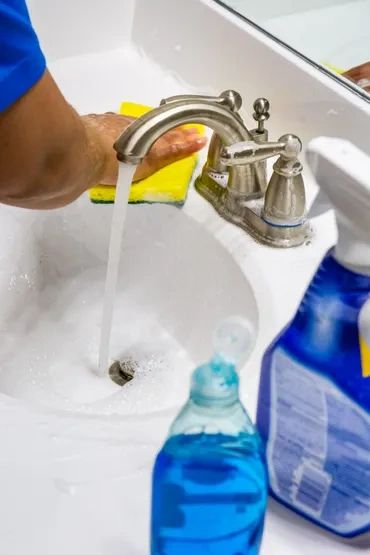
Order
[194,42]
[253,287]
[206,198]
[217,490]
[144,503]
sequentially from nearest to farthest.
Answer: [217,490] → [144,503] → [253,287] → [206,198] → [194,42]

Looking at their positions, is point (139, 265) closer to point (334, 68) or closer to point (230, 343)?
point (334, 68)

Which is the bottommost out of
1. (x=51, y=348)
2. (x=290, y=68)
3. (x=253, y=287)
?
(x=51, y=348)

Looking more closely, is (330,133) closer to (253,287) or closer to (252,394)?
(253,287)

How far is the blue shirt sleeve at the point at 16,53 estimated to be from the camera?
1.95 ft

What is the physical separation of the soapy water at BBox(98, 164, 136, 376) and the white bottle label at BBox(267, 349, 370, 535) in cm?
32

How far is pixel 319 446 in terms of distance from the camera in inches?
18.7

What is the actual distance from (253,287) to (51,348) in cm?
26

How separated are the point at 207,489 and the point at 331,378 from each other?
10 centimetres

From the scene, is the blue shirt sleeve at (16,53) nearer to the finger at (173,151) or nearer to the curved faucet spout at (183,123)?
the curved faucet spout at (183,123)

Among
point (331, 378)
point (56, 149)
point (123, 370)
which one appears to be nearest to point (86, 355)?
point (123, 370)

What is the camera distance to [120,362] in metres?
0.90

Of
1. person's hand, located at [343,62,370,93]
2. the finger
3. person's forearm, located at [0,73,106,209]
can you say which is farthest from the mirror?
person's forearm, located at [0,73,106,209]

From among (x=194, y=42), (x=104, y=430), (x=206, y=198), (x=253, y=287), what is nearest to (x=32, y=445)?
(x=104, y=430)

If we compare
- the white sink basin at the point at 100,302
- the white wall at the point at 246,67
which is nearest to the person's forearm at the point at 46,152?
the white sink basin at the point at 100,302
